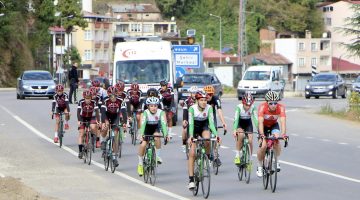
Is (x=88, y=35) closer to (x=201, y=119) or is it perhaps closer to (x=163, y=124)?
(x=163, y=124)

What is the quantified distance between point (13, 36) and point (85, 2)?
4415 cm

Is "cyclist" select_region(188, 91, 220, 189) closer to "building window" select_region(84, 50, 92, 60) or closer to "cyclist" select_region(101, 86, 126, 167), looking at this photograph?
"cyclist" select_region(101, 86, 126, 167)

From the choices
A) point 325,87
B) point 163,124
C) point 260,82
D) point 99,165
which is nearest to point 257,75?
point 260,82

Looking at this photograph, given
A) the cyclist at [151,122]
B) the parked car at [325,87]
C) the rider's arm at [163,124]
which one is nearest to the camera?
the rider's arm at [163,124]

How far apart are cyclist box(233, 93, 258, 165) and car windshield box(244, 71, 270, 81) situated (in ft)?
124

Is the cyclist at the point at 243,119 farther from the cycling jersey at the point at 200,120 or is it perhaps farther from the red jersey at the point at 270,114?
the cycling jersey at the point at 200,120

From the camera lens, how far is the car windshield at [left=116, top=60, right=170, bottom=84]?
112 ft

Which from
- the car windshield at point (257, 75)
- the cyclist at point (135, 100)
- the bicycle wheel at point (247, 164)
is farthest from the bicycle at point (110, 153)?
the car windshield at point (257, 75)

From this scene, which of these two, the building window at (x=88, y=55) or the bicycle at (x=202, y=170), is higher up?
the building window at (x=88, y=55)

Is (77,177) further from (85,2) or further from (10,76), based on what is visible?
(85,2)

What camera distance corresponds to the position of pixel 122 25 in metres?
151

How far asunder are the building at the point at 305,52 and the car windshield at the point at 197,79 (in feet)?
282

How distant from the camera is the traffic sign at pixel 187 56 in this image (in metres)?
57.0

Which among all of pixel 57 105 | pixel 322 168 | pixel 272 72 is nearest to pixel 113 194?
pixel 322 168
